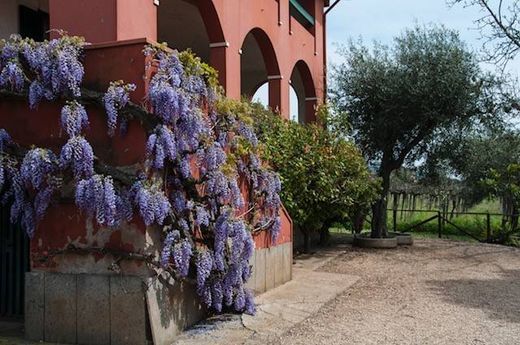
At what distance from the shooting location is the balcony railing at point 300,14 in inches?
596

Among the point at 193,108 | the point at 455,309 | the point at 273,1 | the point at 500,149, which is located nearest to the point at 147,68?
the point at 193,108

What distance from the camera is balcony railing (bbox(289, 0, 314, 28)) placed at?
1515 cm

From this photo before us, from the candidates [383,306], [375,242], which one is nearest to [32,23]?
[383,306]

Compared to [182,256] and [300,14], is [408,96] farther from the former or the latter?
[182,256]

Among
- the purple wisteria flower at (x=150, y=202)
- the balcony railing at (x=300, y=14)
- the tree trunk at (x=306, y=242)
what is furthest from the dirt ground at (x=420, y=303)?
the balcony railing at (x=300, y=14)

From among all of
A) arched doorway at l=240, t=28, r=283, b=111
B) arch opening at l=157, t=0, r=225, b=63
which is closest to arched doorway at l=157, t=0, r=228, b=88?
arch opening at l=157, t=0, r=225, b=63

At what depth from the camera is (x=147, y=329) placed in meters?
4.93

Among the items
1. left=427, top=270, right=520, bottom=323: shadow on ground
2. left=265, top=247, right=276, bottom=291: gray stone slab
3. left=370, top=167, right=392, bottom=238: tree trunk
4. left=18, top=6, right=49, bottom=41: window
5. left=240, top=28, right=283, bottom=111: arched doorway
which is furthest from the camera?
left=370, top=167, right=392, bottom=238: tree trunk

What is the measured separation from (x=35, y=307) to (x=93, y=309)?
0.61 metres

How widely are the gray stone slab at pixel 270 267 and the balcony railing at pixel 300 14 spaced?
8.89m

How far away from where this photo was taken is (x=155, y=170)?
5.05 m

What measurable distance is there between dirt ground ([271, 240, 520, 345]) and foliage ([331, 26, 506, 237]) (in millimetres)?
3126

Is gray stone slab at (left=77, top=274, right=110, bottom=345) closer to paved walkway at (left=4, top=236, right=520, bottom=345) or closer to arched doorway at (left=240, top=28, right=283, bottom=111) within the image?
paved walkway at (left=4, top=236, right=520, bottom=345)

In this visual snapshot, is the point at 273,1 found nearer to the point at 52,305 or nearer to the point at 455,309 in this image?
the point at 455,309
